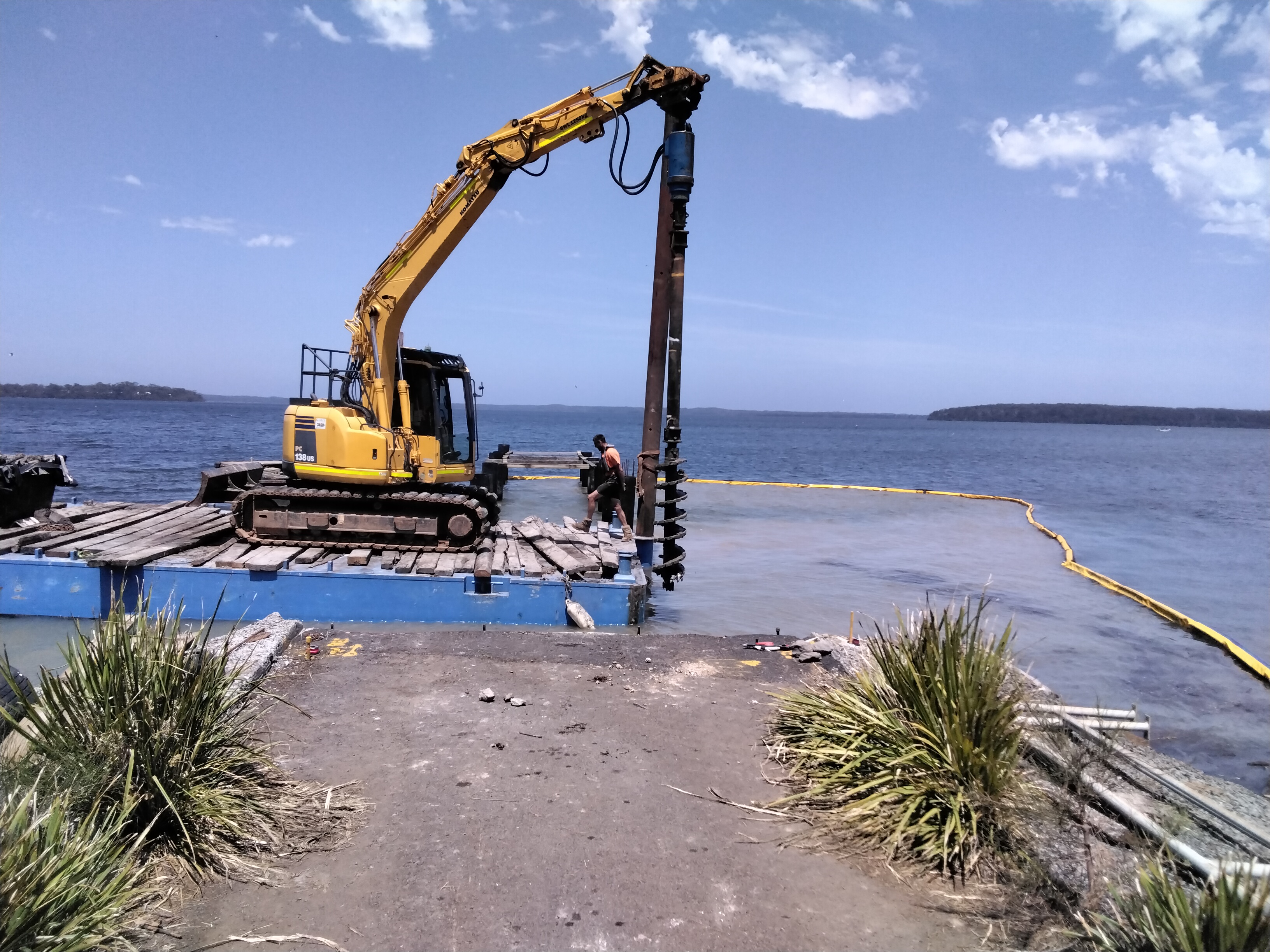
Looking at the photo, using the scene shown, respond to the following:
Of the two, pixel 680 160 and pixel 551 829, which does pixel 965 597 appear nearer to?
pixel 680 160

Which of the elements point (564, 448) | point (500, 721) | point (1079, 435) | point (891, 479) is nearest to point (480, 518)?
point (500, 721)

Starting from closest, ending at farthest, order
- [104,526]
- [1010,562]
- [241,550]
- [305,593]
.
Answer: [305,593], [241,550], [104,526], [1010,562]

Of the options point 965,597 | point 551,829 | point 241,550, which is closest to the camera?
point 551,829

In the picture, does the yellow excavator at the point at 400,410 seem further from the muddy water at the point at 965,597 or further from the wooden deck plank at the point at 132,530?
the muddy water at the point at 965,597

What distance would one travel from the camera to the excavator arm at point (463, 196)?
11586 millimetres

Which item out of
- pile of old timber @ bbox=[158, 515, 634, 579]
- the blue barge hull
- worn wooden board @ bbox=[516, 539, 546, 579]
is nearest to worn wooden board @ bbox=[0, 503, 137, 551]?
the blue barge hull

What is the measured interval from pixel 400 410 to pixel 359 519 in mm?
1613

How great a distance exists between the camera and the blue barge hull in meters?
10.1

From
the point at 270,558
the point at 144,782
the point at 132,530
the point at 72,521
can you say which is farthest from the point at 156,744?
the point at 72,521

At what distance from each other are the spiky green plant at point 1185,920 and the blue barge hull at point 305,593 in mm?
7510

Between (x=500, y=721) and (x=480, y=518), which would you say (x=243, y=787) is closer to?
(x=500, y=721)

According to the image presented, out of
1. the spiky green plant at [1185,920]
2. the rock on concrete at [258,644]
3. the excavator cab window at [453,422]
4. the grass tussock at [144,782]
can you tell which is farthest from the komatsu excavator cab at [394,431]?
the spiky green plant at [1185,920]

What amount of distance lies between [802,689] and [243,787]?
12.6 ft

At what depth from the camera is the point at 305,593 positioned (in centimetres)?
1012
